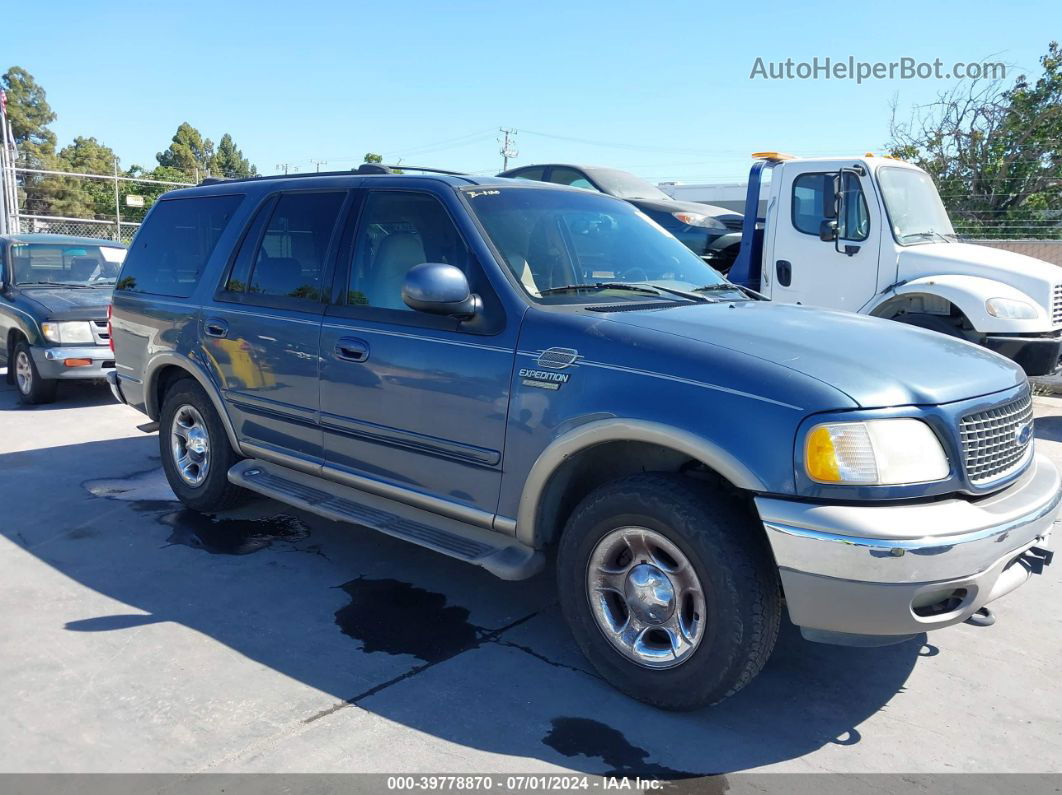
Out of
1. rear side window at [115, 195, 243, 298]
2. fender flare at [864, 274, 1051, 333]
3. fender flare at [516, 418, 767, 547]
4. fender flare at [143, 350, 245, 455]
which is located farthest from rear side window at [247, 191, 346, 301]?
fender flare at [864, 274, 1051, 333]

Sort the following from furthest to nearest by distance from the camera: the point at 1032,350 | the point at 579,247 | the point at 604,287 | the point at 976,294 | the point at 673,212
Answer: the point at 673,212
the point at 1032,350
the point at 976,294
the point at 579,247
the point at 604,287

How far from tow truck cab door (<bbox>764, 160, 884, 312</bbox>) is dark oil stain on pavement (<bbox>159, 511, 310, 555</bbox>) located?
5.29m

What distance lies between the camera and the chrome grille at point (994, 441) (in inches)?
118

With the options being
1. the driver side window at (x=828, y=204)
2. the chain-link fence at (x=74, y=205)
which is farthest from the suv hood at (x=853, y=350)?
the chain-link fence at (x=74, y=205)

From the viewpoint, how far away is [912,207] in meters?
8.08

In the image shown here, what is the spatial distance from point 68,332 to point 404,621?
6.70 m

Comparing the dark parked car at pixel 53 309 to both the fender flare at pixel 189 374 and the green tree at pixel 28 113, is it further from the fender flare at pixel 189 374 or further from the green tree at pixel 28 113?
the green tree at pixel 28 113

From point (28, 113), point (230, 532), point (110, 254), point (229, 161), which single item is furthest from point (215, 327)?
point (229, 161)

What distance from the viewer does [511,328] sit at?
11.8ft

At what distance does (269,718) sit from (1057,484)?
3161 mm

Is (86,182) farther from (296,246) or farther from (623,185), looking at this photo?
(296,246)

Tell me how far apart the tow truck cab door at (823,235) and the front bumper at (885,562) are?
5356 millimetres

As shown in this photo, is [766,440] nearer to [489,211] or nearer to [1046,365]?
[489,211]

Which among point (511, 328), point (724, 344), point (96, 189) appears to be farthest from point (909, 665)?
point (96, 189)
